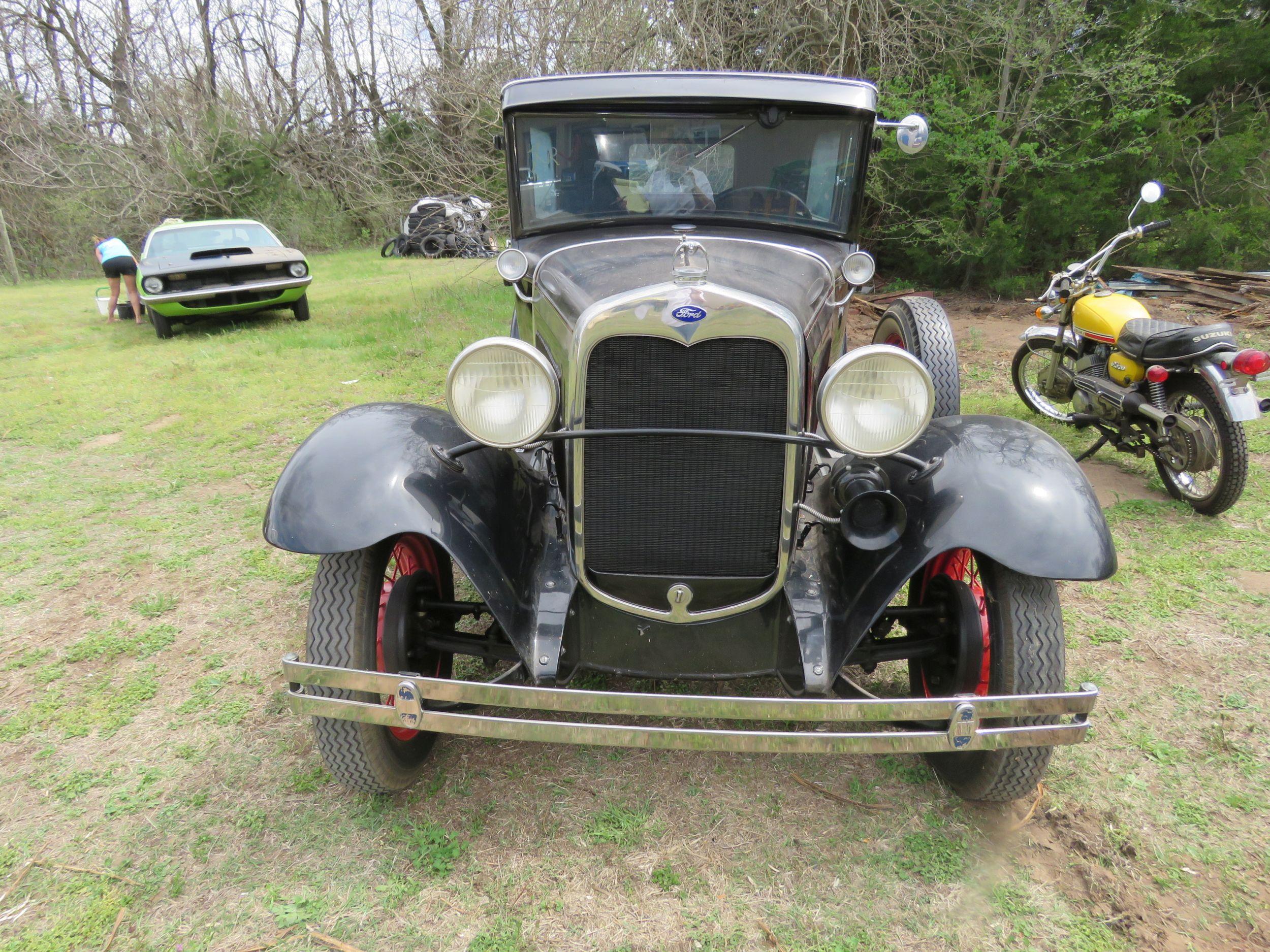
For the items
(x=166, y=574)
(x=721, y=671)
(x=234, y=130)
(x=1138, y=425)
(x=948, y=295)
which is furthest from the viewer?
(x=234, y=130)

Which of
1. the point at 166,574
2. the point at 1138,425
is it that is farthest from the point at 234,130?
the point at 1138,425

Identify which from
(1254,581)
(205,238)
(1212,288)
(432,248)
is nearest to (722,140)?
(1254,581)

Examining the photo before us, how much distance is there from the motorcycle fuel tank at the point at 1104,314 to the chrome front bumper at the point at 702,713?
3.39m

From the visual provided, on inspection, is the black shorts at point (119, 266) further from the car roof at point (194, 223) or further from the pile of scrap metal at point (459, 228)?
the pile of scrap metal at point (459, 228)

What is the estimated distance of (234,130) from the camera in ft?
60.6

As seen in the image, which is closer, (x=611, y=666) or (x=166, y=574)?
(x=611, y=666)

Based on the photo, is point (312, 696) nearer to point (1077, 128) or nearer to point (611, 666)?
point (611, 666)

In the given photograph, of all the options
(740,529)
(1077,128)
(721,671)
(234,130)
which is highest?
(234,130)

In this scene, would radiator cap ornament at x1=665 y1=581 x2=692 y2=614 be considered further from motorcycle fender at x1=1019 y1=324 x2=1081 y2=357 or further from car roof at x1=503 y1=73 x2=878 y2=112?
motorcycle fender at x1=1019 y1=324 x2=1081 y2=357

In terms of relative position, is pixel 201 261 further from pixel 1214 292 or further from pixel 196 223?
pixel 1214 292

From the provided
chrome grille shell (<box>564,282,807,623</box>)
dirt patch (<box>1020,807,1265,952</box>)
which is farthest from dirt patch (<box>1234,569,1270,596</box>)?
chrome grille shell (<box>564,282,807,623</box>)

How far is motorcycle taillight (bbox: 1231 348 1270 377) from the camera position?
3.69m

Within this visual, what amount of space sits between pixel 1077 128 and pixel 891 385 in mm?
8860

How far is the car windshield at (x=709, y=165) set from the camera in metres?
3.02
